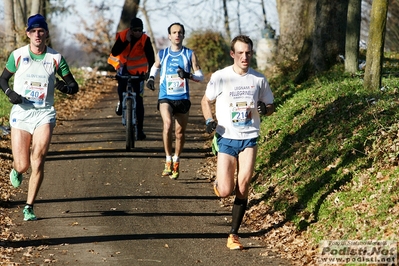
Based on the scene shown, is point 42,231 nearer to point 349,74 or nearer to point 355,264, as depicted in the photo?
point 355,264

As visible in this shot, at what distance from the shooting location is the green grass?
8945mm

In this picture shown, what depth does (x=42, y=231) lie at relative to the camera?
999 centimetres

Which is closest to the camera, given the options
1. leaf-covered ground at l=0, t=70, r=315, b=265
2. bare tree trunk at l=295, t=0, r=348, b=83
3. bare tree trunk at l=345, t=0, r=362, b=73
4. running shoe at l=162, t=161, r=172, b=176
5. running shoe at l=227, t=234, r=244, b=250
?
leaf-covered ground at l=0, t=70, r=315, b=265

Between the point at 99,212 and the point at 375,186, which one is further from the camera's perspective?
the point at 99,212

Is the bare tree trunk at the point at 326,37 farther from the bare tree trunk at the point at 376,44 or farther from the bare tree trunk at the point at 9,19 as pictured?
the bare tree trunk at the point at 9,19

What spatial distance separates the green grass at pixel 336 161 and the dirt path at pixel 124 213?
769mm

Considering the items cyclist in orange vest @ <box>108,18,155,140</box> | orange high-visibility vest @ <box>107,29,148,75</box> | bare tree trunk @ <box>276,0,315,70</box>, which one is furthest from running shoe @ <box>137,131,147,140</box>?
bare tree trunk @ <box>276,0,315,70</box>

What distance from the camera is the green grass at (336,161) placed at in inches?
352

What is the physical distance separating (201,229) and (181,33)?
13.0 ft

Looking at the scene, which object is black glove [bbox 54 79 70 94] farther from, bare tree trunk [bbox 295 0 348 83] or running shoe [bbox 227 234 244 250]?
bare tree trunk [bbox 295 0 348 83]

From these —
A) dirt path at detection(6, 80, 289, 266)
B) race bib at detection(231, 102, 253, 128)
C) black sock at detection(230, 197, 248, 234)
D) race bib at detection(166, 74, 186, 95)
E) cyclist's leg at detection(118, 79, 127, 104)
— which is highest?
race bib at detection(231, 102, 253, 128)

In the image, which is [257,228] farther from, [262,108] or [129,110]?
[129,110]

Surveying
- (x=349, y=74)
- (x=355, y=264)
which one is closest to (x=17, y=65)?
(x=355, y=264)

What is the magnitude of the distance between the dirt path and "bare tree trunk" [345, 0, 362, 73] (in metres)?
3.33
